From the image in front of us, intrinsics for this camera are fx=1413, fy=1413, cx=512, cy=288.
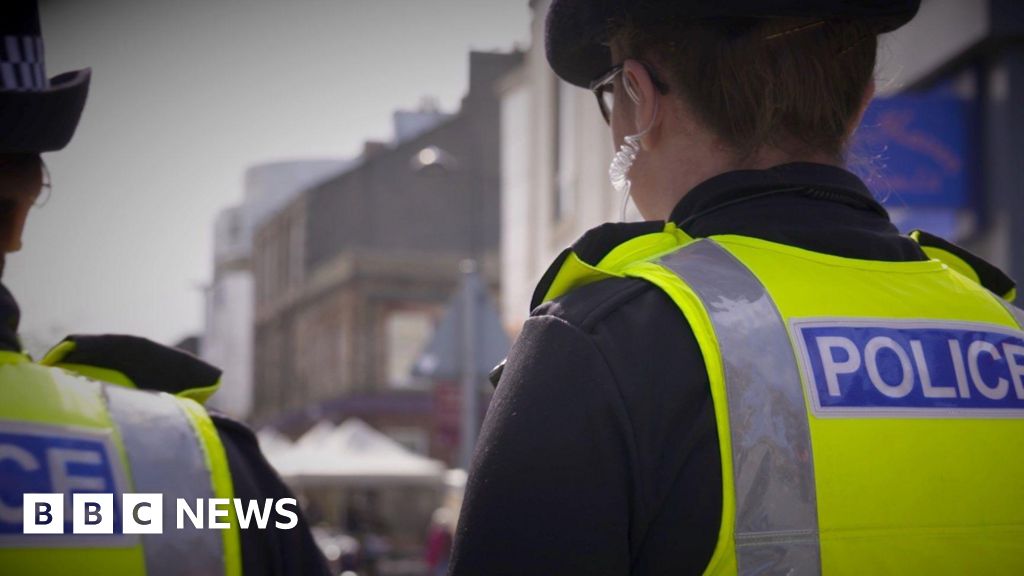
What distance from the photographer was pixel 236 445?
2.36 m

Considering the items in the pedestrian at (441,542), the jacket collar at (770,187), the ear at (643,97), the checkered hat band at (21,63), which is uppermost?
the checkered hat band at (21,63)

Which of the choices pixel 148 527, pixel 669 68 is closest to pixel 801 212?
pixel 669 68

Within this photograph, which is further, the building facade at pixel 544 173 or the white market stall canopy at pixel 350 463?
the white market stall canopy at pixel 350 463

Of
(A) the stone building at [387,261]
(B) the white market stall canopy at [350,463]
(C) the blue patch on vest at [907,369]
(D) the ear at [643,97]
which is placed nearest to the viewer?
(C) the blue patch on vest at [907,369]

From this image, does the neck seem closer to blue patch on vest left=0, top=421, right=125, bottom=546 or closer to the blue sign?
blue patch on vest left=0, top=421, right=125, bottom=546

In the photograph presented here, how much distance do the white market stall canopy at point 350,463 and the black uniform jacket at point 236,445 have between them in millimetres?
17706

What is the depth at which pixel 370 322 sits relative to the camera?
3912 cm

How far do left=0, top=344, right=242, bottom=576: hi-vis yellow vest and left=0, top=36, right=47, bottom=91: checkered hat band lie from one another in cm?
44

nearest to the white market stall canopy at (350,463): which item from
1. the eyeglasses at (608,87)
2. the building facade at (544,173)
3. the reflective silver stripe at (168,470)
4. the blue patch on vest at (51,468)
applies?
the building facade at (544,173)

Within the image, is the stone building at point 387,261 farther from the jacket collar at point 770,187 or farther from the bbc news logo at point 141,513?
the jacket collar at point 770,187

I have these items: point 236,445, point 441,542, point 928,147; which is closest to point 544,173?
point 441,542

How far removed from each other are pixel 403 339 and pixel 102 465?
122ft

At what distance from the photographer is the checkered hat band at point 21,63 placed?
2.26 metres

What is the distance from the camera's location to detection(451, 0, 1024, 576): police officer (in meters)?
1.55
